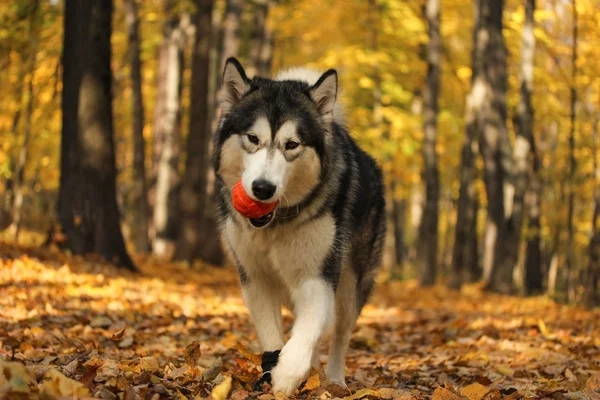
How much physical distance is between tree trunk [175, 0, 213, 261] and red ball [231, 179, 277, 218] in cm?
1266

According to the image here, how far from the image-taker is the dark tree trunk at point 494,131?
16641 mm

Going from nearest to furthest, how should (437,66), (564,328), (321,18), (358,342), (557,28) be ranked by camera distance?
(358,342)
(564,328)
(437,66)
(557,28)
(321,18)

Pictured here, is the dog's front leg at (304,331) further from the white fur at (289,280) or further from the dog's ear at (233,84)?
the dog's ear at (233,84)

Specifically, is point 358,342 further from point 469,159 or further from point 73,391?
point 469,159

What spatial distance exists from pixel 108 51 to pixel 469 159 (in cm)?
1066

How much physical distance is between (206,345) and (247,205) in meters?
2.87

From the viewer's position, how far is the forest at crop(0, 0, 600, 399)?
6.18 m

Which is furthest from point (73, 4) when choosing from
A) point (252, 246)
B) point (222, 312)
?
point (252, 246)

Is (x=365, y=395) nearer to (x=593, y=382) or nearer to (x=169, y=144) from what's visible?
(x=593, y=382)

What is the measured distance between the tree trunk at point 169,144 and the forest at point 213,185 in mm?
63

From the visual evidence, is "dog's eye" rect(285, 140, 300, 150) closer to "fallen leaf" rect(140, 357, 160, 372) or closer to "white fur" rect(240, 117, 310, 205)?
"white fur" rect(240, 117, 310, 205)

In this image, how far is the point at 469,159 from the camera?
63.5 feet

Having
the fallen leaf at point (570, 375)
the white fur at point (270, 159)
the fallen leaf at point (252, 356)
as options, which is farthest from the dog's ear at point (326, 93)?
the fallen leaf at point (570, 375)

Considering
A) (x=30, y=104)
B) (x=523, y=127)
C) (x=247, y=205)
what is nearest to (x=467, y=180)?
(x=523, y=127)
